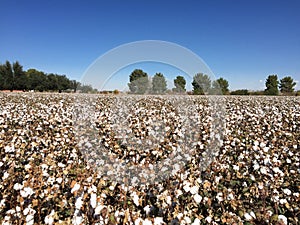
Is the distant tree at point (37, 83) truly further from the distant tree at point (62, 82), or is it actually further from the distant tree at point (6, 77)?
the distant tree at point (6, 77)

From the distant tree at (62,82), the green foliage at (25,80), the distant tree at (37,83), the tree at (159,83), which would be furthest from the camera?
the distant tree at (62,82)

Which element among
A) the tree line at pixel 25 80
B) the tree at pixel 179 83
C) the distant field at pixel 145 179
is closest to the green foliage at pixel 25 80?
the tree line at pixel 25 80

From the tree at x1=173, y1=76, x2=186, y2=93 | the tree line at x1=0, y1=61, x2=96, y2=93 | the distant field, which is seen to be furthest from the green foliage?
the tree at x1=173, y1=76, x2=186, y2=93

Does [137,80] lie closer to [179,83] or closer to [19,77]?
[179,83]

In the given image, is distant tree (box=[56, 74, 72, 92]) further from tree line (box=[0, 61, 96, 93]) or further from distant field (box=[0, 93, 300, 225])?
distant field (box=[0, 93, 300, 225])

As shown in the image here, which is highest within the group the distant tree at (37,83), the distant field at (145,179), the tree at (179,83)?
the distant tree at (37,83)

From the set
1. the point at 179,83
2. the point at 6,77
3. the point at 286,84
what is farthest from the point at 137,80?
the point at 286,84

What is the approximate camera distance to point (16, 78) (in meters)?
57.5

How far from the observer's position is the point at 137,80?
481cm

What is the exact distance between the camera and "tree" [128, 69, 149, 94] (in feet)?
15.4

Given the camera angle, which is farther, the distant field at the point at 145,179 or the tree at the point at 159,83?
the tree at the point at 159,83

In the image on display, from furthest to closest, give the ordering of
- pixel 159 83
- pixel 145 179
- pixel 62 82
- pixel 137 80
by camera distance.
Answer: pixel 62 82, pixel 159 83, pixel 137 80, pixel 145 179

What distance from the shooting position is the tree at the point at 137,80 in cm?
470

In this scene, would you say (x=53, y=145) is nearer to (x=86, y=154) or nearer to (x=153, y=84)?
(x=86, y=154)
